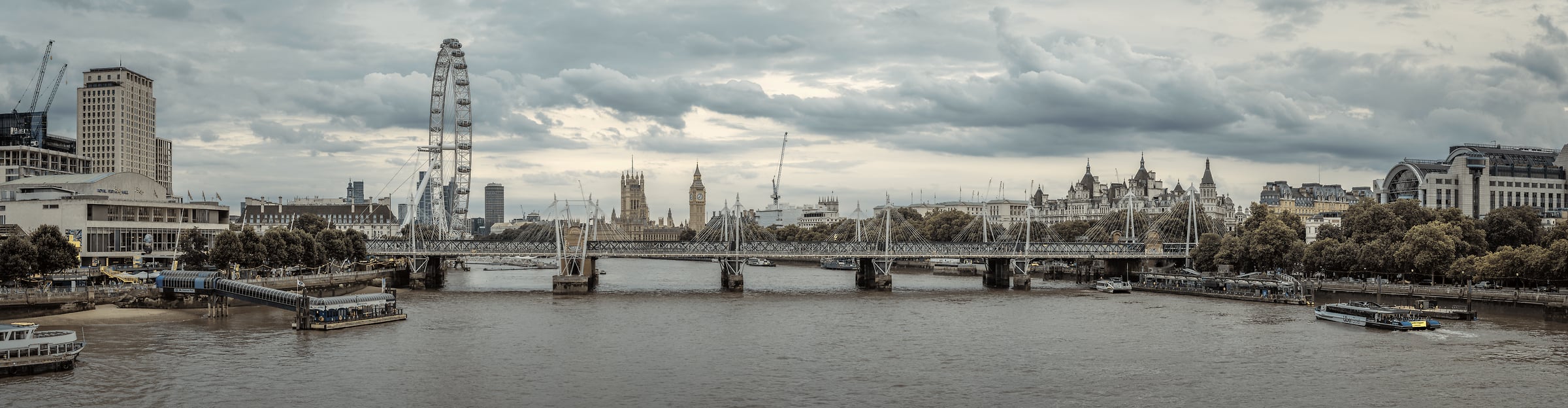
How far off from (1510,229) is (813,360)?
81.5 metres

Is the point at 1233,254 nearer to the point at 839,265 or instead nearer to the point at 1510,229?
the point at 1510,229

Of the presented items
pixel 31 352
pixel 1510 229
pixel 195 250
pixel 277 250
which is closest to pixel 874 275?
pixel 277 250

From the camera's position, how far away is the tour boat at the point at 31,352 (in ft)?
169

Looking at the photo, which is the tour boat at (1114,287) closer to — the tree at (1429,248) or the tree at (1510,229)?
the tree at (1429,248)

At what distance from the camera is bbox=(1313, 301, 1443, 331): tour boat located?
73.5 meters

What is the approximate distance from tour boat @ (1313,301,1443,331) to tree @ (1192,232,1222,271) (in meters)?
48.3

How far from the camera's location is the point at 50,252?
77.1 meters

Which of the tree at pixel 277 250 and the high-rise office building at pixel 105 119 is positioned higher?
the high-rise office building at pixel 105 119

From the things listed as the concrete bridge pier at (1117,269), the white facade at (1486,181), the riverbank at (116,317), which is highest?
the white facade at (1486,181)

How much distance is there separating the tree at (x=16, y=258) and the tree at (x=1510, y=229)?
11700 cm

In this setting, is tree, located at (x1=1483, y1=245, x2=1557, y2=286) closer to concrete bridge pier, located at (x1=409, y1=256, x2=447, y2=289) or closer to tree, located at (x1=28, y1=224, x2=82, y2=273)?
concrete bridge pier, located at (x1=409, y1=256, x2=447, y2=289)

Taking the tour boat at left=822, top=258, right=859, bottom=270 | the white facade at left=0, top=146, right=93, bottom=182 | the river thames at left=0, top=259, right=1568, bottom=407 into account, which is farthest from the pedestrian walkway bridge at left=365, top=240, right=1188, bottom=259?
the tour boat at left=822, top=258, right=859, bottom=270

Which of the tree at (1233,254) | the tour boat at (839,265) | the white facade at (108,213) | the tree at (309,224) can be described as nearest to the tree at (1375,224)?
the tree at (1233,254)

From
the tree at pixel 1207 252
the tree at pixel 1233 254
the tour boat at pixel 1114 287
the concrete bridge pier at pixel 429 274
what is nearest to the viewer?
the tour boat at pixel 1114 287
